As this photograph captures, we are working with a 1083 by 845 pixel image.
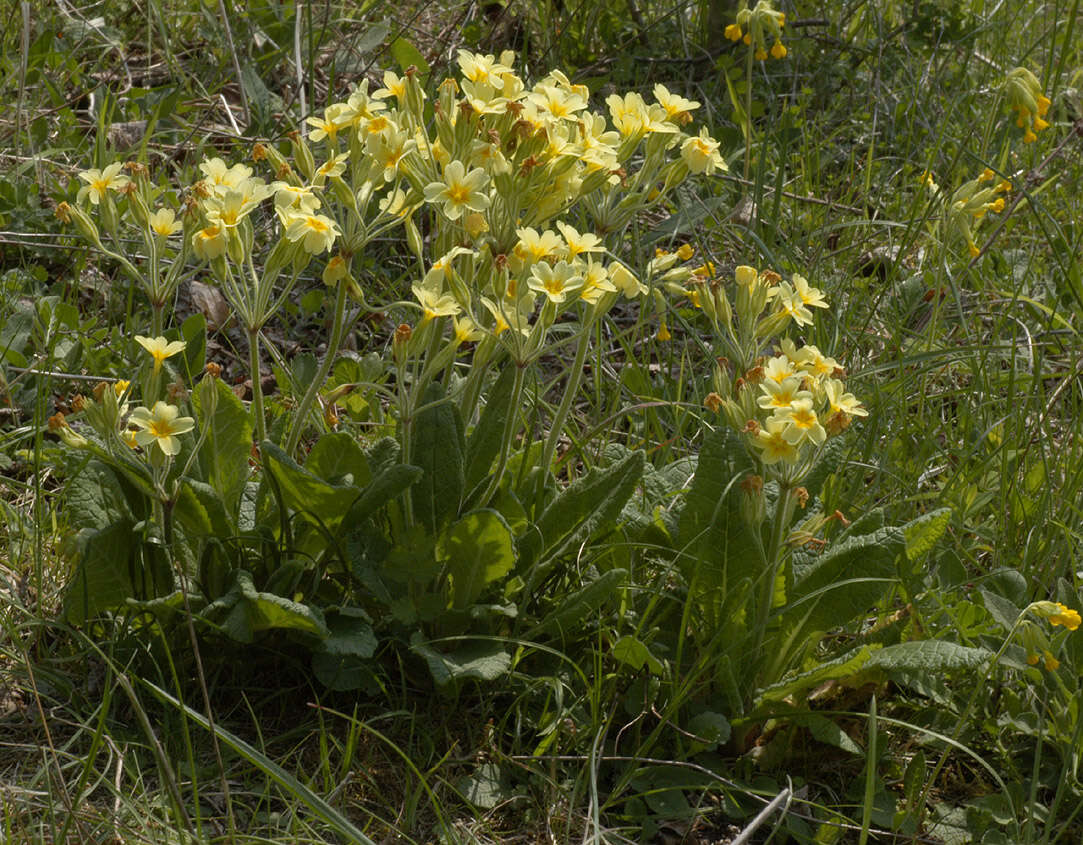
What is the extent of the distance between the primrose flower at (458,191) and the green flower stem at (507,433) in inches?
9.6

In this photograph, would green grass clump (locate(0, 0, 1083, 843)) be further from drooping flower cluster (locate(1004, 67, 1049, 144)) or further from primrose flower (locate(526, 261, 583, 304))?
drooping flower cluster (locate(1004, 67, 1049, 144))

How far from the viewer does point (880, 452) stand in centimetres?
269

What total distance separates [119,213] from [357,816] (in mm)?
1099

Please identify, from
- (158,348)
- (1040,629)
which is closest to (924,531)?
(1040,629)

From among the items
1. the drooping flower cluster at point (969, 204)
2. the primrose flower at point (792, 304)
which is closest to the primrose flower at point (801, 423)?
the primrose flower at point (792, 304)

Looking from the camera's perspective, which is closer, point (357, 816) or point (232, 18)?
point (357, 816)

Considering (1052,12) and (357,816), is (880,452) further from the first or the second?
(1052,12)

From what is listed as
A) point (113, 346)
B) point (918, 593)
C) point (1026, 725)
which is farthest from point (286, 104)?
point (1026, 725)

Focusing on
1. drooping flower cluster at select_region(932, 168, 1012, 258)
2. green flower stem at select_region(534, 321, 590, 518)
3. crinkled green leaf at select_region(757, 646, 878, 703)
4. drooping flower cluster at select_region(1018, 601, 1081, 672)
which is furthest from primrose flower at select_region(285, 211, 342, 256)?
drooping flower cluster at select_region(932, 168, 1012, 258)

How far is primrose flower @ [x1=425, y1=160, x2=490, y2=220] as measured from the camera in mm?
1786

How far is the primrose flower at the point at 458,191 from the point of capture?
5.86 ft

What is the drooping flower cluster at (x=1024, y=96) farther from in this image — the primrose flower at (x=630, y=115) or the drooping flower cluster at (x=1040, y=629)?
the drooping flower cluster at (x=1040, y=629)

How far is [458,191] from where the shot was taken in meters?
1.80

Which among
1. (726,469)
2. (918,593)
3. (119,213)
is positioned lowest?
(918,593)
